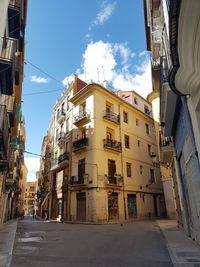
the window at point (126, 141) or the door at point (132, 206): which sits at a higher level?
the window at point (126, 141)

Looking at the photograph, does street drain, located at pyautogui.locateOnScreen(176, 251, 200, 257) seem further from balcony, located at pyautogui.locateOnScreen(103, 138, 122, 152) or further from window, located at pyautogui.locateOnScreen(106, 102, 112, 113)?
window, located at pyautogui.locateOnScreen(106, 102, 112, 113)

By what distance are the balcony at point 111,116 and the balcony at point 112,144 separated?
8.51 ft

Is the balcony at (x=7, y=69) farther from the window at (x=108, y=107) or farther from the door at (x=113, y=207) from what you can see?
the window at (x=108, y=107)

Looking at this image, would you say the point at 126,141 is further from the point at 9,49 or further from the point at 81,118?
the point at 9,49

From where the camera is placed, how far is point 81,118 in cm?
2256

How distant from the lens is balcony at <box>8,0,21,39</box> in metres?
9.81

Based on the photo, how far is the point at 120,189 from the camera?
20875 millimetres

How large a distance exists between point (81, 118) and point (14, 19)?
1316 centimetres

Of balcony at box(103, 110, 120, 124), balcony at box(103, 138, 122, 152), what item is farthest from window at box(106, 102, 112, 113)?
balcony at box(103, 138, 122, 152)

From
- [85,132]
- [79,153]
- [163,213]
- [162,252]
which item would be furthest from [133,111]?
[162,252]

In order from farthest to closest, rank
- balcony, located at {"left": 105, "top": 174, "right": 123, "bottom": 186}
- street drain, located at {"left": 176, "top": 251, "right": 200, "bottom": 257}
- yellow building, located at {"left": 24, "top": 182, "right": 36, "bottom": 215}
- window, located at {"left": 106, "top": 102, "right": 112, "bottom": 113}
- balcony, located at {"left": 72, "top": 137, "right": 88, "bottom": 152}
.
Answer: yellow building, located at {"left": 24, "top": 182, "right": 36, "bottom": 215}, window, located at {"left": 106, "top": 102, "right": 112, "bottom": 113}, balcony, located at {"left": 72, "top": 137, "right": 88, "bottom": 152}, balcony, located at {"left": 105, "top": 174, "right": 123, "bottom": 186}, street drain, located at {"left": 176, "top": 251, "right": 200, "bottom": 257}

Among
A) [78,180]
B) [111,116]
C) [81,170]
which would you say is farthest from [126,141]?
[78,180]

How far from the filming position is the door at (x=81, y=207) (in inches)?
759

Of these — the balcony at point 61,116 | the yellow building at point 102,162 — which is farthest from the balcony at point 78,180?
the balcony at point 61,116
